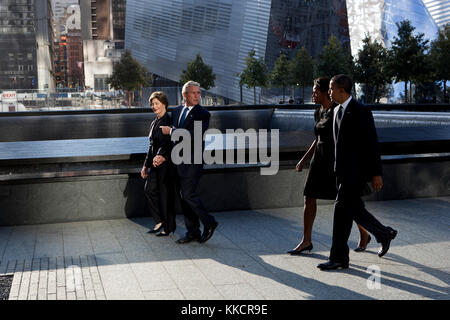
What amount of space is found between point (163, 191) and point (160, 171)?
0.23 meters

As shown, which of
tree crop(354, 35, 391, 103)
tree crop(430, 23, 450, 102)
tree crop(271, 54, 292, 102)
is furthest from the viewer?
tree crop(271, 54, 292, 102)

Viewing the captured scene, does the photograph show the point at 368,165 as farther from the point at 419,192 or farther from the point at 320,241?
the point at 419,192

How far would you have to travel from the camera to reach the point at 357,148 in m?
4.77

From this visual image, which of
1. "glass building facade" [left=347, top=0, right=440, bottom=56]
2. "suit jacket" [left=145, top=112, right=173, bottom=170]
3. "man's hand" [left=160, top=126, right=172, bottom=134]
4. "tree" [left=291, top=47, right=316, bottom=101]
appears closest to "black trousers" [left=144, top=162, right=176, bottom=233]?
"suit jacket" [left=145, top=112, right=173, bottom=170]

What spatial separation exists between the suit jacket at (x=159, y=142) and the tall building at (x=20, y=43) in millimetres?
76543

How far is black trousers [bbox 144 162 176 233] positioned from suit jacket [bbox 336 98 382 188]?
2.08m

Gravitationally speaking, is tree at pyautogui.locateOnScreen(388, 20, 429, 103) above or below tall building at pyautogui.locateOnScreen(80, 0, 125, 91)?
below

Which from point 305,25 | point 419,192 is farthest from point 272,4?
point 419,192

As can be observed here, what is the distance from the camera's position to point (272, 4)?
215 feet

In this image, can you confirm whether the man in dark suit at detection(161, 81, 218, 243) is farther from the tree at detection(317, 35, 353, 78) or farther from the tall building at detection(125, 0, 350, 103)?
the tall building at detection(125, 0, 350, 103)

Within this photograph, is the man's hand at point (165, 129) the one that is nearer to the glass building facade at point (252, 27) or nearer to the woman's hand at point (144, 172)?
the woman's hand at point (144, 172)

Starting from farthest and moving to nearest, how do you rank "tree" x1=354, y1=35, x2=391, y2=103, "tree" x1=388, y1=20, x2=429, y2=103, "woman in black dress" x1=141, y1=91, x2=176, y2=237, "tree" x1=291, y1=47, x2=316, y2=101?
1. "tree" x1=291, y1=47, x2=316, y2=101
2. "tree" x1=354, y1=35, x2=391, y2=103
3. "tree" x1=388, y1=20, x2=429, y2=103
4. "woman in black dress" x1=141, y1=91, x2=176, y2=237

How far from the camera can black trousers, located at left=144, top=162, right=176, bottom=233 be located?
615 cm
